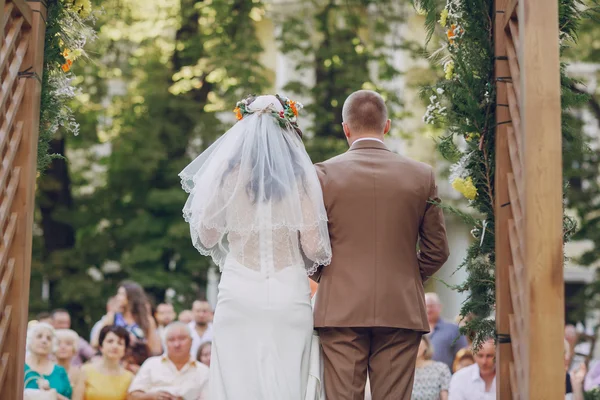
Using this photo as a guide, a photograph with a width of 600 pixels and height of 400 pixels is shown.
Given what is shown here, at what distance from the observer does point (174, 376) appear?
909 centimetres

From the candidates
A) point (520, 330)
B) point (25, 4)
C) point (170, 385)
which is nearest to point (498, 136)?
point (520, 330)

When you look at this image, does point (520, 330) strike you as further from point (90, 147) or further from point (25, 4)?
point (90, 147)

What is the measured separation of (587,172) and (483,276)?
1253cm

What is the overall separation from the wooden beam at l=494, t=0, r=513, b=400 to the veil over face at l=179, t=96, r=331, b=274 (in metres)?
1.02

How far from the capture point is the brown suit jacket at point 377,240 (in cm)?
577

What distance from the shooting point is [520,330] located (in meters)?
5.18

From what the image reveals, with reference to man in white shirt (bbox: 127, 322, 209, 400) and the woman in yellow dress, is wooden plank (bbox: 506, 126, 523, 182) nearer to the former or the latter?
man in white shirt (bbox: 127, 322, 209, 400)

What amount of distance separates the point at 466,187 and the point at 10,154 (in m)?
2.78

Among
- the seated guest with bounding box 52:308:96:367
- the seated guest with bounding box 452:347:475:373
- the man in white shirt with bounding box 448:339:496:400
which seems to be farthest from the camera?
the seated guest with bounding box 52:308:96:367

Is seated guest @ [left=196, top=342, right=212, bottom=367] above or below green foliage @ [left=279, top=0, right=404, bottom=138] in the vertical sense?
below

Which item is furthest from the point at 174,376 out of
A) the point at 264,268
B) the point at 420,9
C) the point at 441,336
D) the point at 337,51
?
the point at 337,51

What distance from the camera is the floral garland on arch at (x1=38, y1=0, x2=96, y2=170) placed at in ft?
20.9

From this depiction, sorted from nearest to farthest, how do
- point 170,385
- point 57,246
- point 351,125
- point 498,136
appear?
1. point 498,136
2. point 351,125
3. point 170,385
4. point 57,246

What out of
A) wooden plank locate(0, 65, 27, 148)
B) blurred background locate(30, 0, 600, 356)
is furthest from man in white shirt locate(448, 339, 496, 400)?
blurred background locate(30, 0, 600, 356)
